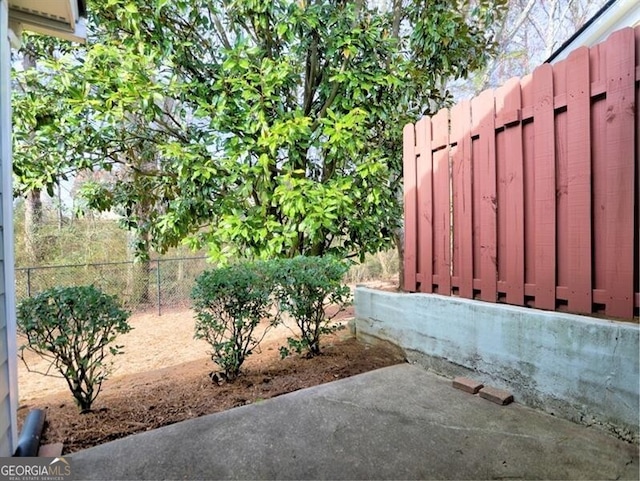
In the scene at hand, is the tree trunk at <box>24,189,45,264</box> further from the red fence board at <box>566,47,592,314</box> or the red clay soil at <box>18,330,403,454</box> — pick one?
the red fence board at <box>566,47,592,314</box>

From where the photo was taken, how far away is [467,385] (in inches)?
99.0

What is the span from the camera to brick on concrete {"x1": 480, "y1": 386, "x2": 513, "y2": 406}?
7.49 feet

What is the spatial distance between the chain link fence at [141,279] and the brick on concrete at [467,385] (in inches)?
220

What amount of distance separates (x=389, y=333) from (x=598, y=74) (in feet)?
8.10

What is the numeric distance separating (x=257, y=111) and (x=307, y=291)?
7.11 feet

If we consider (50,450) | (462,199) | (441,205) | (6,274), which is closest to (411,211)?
(441,205)

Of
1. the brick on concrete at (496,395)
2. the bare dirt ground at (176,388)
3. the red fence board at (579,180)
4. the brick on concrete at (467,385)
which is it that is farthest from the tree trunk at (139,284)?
the red fence board at (579,180)

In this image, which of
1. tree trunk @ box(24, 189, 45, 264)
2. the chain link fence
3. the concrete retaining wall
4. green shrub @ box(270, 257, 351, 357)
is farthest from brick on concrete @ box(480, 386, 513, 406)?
tree trunk @ box(24, 189, 45, 264)

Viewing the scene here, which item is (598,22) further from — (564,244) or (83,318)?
(83,318)

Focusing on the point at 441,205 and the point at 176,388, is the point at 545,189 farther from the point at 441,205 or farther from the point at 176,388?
the point at 176,388

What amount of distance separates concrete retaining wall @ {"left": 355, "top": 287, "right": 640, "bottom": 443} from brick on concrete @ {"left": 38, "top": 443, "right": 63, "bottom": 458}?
2.53 m

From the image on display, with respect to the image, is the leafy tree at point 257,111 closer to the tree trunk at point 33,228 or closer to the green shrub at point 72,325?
the green shrub at point 72,325

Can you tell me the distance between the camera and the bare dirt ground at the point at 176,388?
221 centimetres

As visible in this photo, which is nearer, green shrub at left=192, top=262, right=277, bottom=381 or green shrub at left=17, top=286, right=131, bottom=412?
green shrub at left=17, top=286, right=131, bottom=412
